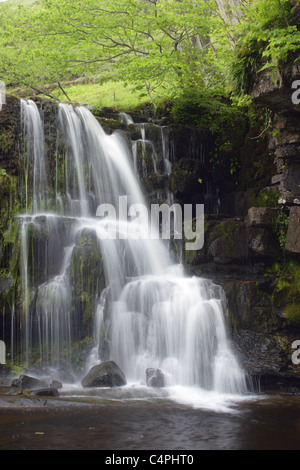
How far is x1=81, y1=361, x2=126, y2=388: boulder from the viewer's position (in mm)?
8312

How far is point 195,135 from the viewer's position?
15.2 m

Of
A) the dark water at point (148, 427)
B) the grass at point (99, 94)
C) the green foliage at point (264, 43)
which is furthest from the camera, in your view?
the grass at point (99, 94)

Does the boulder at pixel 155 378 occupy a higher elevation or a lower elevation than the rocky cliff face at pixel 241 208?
lower

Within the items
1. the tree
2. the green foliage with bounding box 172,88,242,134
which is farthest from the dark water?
the tree

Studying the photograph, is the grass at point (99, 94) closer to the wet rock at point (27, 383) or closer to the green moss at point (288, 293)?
the green moss at point (288, 293)

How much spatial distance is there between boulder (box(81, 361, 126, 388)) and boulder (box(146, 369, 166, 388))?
1.65 ft

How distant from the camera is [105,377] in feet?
27.3

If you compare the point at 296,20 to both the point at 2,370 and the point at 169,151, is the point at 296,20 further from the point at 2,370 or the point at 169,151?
the point at 2,370

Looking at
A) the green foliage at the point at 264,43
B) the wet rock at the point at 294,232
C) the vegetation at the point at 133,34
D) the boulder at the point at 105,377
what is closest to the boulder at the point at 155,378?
the boulder at the point at 105,377

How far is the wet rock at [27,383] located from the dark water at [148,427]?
4.04 ft

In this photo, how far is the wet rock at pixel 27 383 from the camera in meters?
8.09

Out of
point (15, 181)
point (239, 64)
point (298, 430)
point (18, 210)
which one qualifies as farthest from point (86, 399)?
point (239, 64)

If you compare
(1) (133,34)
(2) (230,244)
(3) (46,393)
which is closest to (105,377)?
(3) (46,393)
